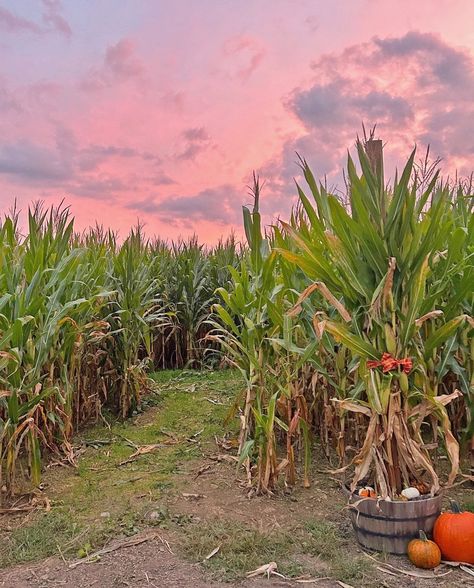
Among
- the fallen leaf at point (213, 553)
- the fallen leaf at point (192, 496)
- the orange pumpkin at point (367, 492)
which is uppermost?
the orange pumpkin at point (367, 492)

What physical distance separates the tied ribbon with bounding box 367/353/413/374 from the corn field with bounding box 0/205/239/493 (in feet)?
5.33

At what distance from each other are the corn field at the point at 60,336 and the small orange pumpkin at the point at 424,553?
7.50 feet

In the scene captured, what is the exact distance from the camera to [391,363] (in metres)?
2.96

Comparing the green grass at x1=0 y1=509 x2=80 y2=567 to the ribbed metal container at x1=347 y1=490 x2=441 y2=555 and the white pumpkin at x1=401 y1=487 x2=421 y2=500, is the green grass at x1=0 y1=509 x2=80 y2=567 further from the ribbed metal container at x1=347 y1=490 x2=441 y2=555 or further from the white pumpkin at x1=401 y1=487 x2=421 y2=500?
the white pumpkin at x1=401 y1=487 x2=421 y2=500

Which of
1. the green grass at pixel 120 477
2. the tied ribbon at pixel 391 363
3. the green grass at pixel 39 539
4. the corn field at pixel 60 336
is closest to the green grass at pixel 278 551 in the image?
the green grass at pixel 120 477

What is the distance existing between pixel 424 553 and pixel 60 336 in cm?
335

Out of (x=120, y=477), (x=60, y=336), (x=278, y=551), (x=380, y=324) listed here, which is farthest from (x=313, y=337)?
(x=60, y=336)

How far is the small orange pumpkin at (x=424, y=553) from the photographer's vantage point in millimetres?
2826

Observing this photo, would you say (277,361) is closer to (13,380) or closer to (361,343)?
(361,343)

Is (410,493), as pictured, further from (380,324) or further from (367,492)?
(380,324)

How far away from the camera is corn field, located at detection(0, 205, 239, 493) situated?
3857 millimetres

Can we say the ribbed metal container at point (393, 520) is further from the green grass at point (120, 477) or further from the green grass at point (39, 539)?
the green grass at point (39, 539)

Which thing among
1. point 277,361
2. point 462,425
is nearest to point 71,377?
point 277,361

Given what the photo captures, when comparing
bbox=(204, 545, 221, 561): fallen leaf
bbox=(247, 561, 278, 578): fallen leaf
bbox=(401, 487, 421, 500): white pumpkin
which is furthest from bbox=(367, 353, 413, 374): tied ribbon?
bbox=(204, 545, 221, 561): fallen leaf
